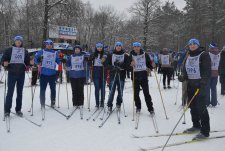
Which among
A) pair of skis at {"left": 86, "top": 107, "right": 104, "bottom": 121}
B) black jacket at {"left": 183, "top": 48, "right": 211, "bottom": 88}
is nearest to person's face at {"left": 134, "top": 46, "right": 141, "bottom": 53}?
black jacket at {"left": 183, "top": 48, "right": 211, "bottom": 88}

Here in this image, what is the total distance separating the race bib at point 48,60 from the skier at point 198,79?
151 inches

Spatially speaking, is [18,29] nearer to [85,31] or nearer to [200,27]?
[85,31]

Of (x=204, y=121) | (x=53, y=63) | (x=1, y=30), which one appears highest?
(x=1, y=30)

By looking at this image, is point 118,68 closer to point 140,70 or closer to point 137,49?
point 140,70

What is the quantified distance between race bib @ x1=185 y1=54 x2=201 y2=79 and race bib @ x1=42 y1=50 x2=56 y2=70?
401cm

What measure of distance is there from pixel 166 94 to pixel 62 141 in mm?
7067

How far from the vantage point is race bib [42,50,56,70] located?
7.86m

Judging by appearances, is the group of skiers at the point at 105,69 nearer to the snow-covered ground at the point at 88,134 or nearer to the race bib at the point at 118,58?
the race bib at the point at 118,58

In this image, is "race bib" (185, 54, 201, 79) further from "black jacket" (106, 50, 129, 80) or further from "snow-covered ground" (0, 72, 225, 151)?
"black jacket" (106, 50, 129, 80)

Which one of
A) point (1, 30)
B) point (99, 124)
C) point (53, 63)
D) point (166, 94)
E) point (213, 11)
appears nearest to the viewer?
point (99, 124)

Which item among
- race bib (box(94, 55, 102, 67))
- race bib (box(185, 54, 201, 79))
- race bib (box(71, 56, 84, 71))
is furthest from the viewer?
race bib (box(94, 55, 102, 67))

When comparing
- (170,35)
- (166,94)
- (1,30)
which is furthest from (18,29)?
(166,94)

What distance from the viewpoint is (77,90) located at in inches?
326

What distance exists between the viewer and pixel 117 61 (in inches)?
309
